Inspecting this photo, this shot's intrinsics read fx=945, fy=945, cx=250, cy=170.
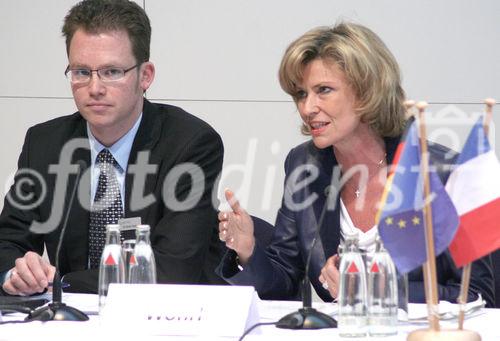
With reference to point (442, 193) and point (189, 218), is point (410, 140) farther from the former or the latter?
point (189, 218)

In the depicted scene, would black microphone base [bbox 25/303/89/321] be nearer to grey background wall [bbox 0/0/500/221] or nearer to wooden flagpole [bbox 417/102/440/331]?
wooden flagpole [bbox 417/102/440/331]

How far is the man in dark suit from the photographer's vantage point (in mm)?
3127

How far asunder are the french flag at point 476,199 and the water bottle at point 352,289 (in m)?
→ 0.36

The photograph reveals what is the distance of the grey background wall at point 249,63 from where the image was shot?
4.22 meters

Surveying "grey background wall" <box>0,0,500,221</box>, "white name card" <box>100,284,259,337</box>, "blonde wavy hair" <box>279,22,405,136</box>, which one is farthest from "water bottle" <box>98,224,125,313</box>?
"grey background wall" <box>0,0,500,221</box>

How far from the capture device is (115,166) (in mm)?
3223

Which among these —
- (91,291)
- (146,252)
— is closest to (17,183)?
(91,291)

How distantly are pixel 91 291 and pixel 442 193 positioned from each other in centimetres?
141

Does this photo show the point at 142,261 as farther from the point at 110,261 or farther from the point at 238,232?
the point at 238,232

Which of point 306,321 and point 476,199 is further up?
point 476,199

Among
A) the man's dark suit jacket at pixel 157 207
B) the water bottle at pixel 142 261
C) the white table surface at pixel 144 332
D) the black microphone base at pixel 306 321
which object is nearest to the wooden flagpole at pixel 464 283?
the white table surface at pixel 144 332

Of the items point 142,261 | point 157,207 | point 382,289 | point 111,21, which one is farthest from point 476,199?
point 111,21

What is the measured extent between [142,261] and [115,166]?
0.81 meters

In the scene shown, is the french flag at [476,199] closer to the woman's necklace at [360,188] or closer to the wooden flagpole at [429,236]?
the wooden flagpole at [429,236]
